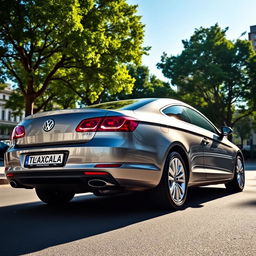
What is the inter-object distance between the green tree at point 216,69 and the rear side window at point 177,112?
25.7m

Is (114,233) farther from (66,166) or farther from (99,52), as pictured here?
(99,52)

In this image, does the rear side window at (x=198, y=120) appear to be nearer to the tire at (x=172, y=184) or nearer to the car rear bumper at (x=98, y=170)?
the tire at (x=172, y=184)

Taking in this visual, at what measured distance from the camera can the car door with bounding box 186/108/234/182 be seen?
18.5 ft

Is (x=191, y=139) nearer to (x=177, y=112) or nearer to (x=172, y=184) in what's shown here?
(x=177, y=112)

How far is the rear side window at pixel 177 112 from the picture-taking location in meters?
4.95

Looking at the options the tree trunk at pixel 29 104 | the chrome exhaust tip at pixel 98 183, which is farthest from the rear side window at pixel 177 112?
the tree trunk at pixel 29 104

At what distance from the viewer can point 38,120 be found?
4516 millimetres

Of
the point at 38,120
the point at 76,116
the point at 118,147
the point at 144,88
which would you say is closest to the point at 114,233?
the point at 118,147

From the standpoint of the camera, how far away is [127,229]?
355cm

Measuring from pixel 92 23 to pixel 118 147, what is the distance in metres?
14.5

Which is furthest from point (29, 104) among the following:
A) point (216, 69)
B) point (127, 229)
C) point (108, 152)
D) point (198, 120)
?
point (216, 69)

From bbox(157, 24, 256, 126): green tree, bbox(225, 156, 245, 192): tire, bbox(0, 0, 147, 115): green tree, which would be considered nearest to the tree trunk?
bbox(0, 0, 147, 115): green tree

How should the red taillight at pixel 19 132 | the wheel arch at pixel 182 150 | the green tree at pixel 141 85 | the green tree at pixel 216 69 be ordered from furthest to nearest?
the green tree at pixel 141 85, the green tree at pixel 216 69, the wheel arch at pixel 182 150, the red taillight at pixel 19 132

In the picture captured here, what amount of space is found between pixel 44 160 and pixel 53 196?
125 centimetres
